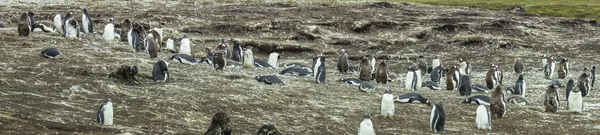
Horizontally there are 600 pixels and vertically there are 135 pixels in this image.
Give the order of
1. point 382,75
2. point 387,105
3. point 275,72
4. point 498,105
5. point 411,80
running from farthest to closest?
point 382,75 < point 275,72 < point 411,80 < point 498,105 < point 387,105

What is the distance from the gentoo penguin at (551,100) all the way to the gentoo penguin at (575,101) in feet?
0.89

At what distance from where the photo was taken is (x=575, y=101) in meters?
15.2

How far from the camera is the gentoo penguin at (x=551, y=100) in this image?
15.0 metres

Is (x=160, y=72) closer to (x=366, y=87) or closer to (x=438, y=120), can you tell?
(x=366, y=87)

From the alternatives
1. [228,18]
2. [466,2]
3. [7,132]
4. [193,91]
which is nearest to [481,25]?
[228,18]

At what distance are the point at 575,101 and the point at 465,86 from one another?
2846 mm

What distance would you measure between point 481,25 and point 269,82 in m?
19.8

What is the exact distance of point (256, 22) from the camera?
3250 centimetres

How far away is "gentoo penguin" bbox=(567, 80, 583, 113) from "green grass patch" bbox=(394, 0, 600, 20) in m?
42.7

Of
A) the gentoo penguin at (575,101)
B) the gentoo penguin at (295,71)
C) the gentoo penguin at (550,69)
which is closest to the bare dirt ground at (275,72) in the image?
the gentoo penguin at (575,101)

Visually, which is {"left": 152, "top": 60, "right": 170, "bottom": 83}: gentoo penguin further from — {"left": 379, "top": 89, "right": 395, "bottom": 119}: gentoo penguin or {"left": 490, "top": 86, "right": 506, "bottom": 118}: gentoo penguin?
{"left": 490, "top": 86, "right": 506, "bottom": 118}: gentoo penguin

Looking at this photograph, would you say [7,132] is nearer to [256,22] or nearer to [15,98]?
[15,98]

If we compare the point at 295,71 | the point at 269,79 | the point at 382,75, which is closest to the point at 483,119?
the point at 269,79

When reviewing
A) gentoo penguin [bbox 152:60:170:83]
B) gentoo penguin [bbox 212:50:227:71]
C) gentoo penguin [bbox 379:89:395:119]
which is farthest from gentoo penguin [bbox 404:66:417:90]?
gentoo penguin [bbox 152:60:170:83]
